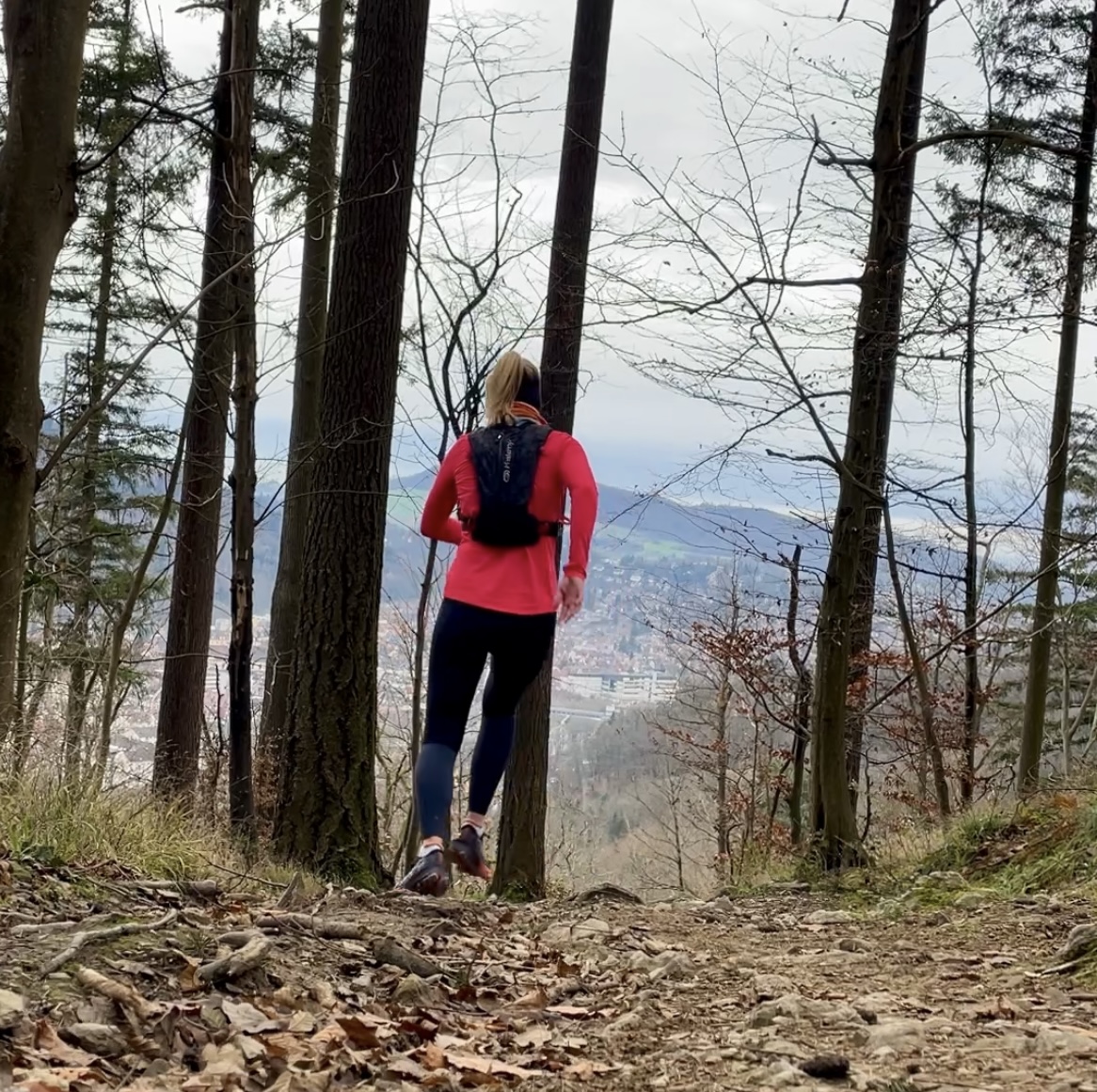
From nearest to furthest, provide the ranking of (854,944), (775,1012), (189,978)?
(189,978) < (775,1012) < (854,944)

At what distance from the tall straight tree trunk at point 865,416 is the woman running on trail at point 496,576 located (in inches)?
82.8

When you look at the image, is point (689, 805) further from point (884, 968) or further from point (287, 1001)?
point (287, 1001)

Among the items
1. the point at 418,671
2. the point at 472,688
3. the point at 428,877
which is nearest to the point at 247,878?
the point at 428,877

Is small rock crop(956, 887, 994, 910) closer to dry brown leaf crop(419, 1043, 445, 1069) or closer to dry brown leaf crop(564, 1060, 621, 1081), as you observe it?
dry brown leaf crop(564, 1060, 621, 1081)

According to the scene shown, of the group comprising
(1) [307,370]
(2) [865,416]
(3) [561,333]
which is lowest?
(2) [865,416]

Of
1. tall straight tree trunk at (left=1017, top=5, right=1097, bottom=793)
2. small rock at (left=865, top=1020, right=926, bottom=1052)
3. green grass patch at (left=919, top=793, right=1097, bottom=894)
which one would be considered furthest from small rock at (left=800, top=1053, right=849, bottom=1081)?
tall straight tree trunk at (left=1017, top=5, right=1097, bottom=793)

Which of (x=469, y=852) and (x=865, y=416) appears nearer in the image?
(x=469, y=852)

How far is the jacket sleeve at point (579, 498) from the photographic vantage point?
15.6ft

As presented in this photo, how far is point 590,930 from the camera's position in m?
4.33

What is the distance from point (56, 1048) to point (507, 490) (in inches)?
116

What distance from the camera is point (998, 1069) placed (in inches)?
95.7

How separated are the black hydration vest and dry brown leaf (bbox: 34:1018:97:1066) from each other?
2813mm

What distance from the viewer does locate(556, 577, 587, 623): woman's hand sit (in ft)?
15.9

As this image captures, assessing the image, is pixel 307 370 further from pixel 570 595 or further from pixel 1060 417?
pixel 1060 417
